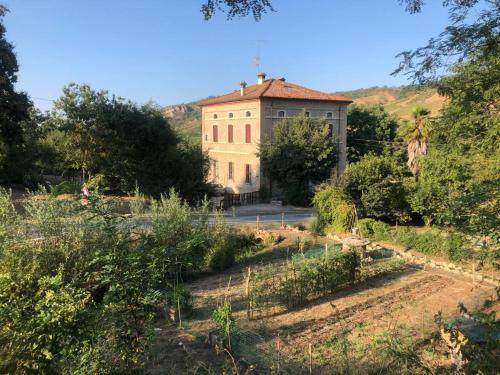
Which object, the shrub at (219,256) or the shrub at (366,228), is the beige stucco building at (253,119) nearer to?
the shrub at (366,228)

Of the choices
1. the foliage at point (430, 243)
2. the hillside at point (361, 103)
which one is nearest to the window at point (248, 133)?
the foliage at point (430, 243)

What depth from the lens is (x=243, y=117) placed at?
31.1 m

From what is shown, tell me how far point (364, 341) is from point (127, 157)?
19962mm

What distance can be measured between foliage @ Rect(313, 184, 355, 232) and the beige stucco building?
408 inches

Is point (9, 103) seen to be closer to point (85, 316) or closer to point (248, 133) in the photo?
point (248, 133)

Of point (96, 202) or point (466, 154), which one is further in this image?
point (466, 154)

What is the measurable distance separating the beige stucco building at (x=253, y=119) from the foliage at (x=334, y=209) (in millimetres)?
10351

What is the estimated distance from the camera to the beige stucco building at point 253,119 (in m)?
29.6

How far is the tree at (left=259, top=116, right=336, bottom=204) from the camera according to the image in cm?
2597

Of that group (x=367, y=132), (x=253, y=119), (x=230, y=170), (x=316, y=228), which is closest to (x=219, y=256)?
(x=316, y=228)

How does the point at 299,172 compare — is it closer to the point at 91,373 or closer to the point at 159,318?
the point at 159,318

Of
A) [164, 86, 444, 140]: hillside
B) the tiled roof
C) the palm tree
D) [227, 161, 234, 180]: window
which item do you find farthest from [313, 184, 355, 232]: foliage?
[164, 86, 444, 140]: hillside

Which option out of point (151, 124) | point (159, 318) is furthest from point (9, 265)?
point (151, 124)

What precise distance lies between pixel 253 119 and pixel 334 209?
45.8 feet
